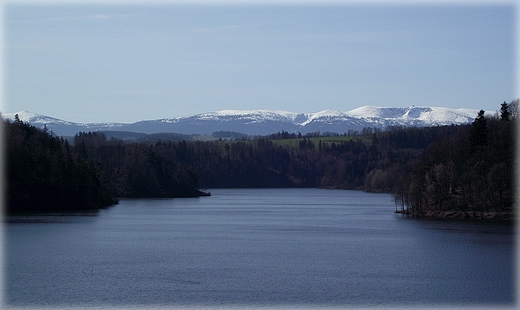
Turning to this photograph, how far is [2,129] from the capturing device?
8650cm

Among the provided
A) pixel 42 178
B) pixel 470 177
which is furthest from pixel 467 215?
pixel 42 178

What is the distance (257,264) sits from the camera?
45406mm

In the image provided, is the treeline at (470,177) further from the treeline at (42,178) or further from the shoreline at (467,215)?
the treeline at (42,178)

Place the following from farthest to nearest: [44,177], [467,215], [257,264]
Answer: [44,177]
[467,215]
[257,264]

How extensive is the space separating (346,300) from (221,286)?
691 cm

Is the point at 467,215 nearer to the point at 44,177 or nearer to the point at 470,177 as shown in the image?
the point at 470,177

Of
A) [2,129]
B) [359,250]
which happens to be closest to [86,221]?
[2,129]

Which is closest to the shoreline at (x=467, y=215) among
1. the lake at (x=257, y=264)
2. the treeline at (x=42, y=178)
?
the lake at (x=257, y=264)

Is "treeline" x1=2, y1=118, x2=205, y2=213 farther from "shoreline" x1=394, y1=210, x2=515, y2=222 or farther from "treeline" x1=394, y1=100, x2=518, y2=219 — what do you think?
"shoreline" x1=394, y1=210, x2=515, y2=222

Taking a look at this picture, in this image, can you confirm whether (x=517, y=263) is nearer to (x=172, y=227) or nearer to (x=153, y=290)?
(x=153, y=290)

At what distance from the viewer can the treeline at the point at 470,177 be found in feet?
256

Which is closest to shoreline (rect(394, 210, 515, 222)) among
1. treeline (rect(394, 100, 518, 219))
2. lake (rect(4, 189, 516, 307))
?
treeline (rect(394, 100, 518, 219))

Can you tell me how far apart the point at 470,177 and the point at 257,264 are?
4294 cm

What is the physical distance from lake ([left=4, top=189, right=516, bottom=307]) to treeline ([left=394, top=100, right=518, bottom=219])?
6411 mm
